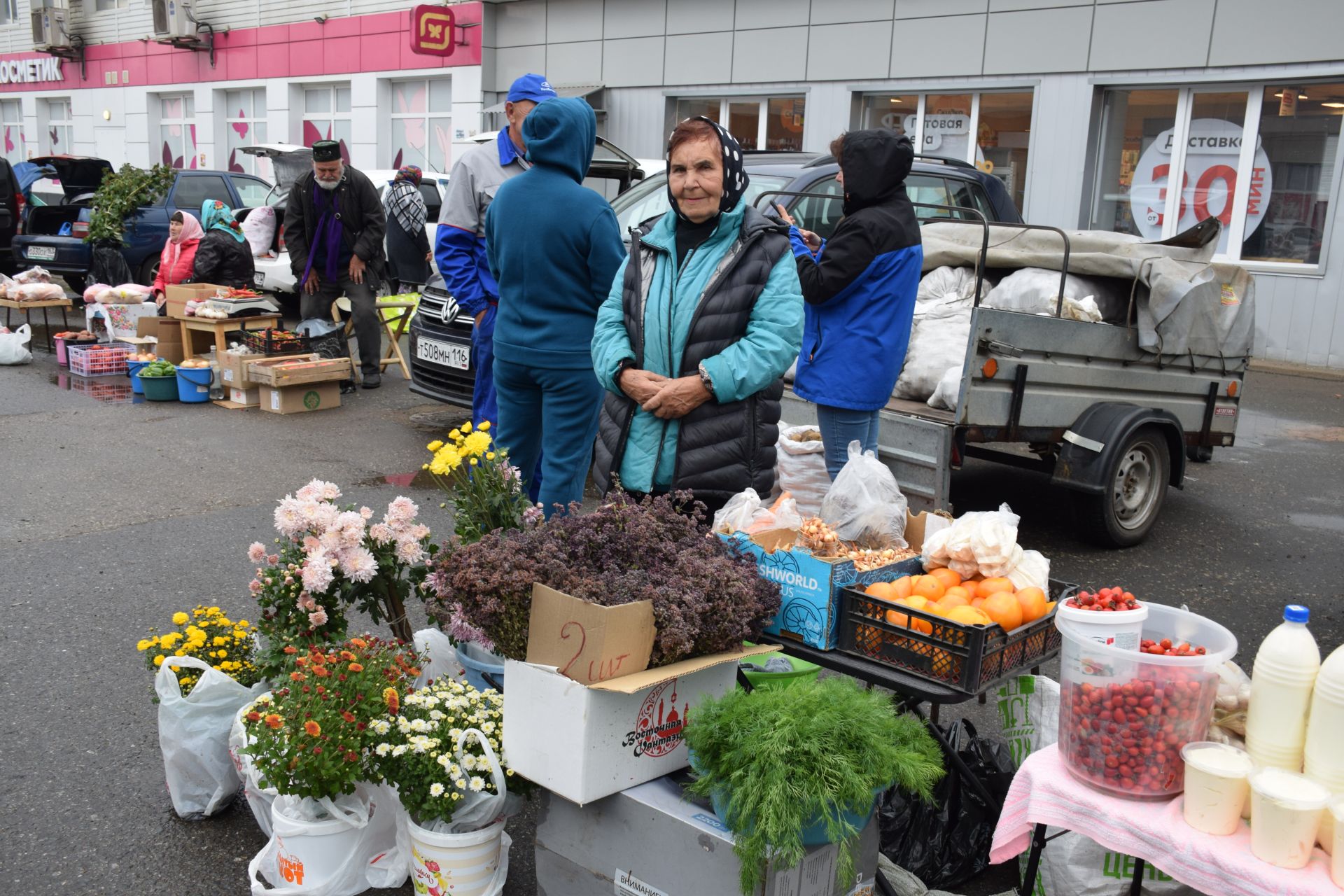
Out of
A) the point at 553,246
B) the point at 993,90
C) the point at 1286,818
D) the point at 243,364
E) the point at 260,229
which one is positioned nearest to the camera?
the point at 1286,818

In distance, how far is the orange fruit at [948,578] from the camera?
3.03m

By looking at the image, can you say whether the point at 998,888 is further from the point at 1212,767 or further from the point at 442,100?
the point at 442,100

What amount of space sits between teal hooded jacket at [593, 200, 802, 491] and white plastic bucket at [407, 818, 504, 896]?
4.14 ft

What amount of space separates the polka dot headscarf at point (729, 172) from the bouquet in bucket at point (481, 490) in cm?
100

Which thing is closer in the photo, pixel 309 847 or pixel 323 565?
pixel 309 847

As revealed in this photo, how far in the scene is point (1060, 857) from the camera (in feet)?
9.59

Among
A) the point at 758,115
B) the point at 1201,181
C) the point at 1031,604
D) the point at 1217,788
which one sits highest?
the point at 758,115

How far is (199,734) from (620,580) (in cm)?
146

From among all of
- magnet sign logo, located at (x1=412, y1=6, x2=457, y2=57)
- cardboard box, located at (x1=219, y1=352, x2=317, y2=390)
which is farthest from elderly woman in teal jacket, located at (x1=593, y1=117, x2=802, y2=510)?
magnet sign logo, located at (x1=412, y1=6, x2=457, y2=57)

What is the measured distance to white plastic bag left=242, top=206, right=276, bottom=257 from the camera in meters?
12.8

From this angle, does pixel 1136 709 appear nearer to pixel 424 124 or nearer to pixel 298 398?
pixel 298 398

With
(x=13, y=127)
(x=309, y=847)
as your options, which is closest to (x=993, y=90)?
(x=309, y=847)

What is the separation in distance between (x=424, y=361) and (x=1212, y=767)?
6872 millimetres

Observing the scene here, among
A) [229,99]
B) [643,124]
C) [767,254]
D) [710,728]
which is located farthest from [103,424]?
[229,99]
